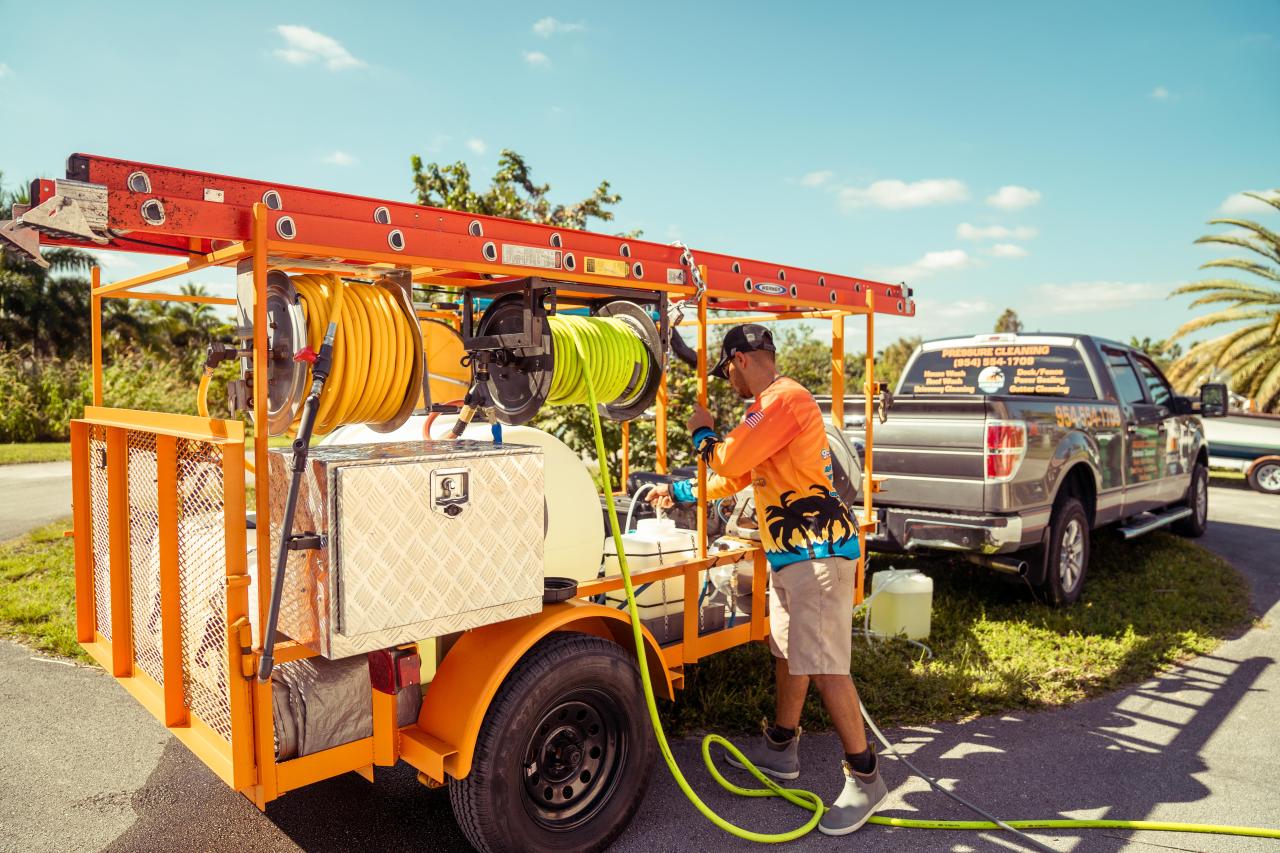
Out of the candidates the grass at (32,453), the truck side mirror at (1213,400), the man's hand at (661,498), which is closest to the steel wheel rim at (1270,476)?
the truck side mirror at (1213,400)

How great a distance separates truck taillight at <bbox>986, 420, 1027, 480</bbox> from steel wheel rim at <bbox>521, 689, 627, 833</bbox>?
3720mm

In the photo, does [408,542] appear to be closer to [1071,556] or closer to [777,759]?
[777,759]

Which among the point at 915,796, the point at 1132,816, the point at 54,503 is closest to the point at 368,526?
the point at 915,796

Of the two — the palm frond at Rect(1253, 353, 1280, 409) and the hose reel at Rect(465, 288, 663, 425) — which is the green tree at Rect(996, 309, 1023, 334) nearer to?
the palm frond at Rect(1253, 353, 1280, 409)

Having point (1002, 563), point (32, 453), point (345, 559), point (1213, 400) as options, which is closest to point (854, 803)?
point (345, 559)

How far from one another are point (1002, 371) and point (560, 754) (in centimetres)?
631

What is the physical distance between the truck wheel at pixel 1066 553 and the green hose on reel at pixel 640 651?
3.01 m

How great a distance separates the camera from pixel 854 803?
11.6 ft

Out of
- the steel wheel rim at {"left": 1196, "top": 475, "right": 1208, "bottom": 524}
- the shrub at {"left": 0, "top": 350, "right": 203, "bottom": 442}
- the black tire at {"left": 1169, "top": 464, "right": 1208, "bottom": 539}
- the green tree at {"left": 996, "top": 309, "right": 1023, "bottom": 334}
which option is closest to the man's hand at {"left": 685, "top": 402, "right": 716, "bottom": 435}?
the black tire at {"left": 1169, "top": 464, "right": 1208, "bottom": 539}

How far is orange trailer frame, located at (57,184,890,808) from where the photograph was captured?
248cm

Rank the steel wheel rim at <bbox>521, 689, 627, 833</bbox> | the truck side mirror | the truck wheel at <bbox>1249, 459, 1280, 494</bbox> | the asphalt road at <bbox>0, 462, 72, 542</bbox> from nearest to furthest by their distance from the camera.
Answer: the steel wheel rim at <bbox>521, 689, 627, 833</bbox>, the truck side mirror, the asphalt road at <bbox>0, 462, 72, 542</bbox>, the truck wheel at <bbox>1249, 459, 1280, 494</bbox>

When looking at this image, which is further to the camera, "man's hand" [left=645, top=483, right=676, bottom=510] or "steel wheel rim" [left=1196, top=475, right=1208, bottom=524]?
"steel wheel rim" [left=1196, top=475, right=1208, bottom=524]

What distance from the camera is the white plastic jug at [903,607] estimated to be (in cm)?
568

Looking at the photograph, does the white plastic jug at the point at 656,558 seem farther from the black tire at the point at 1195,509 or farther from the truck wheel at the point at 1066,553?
the black tire at the point at 1195,509
